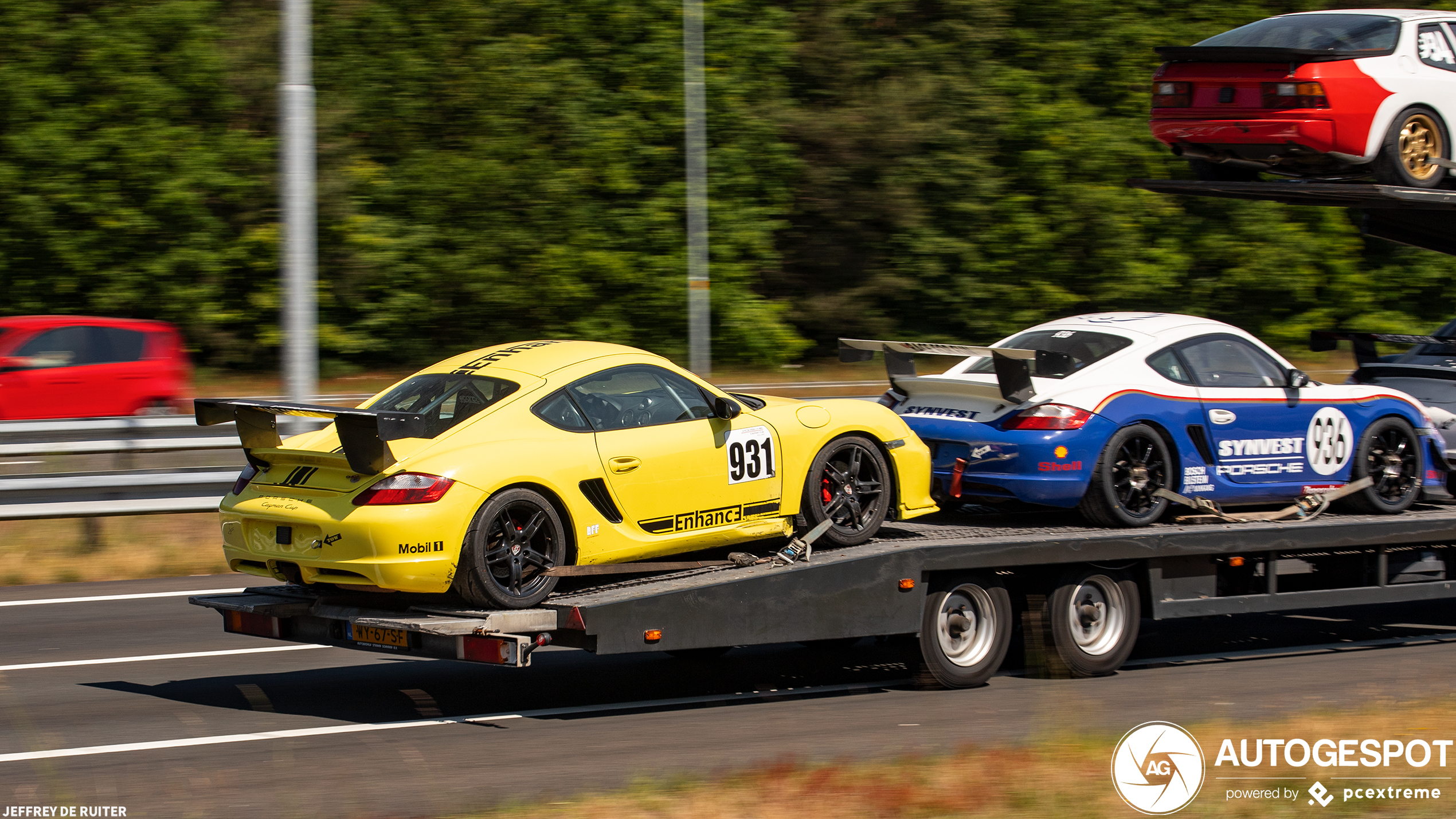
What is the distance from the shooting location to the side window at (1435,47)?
1145 cm

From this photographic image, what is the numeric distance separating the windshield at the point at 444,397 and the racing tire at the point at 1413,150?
7.11 meters

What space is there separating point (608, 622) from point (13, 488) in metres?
7.42

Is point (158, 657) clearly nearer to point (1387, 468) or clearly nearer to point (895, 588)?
point (895, 588)

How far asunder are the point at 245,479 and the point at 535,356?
5.67 ft

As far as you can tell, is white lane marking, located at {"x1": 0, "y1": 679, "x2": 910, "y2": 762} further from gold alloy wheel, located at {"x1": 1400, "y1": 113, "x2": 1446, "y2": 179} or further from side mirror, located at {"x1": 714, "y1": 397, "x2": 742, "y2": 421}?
gold alloy wheel, located at {"x1": 1400, "y1": 113, "x2": 1446, "y2": 179}

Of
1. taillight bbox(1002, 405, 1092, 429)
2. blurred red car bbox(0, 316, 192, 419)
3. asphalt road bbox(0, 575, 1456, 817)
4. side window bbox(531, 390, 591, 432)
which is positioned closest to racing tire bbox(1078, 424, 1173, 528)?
taillight bbox(1002, 405, 1092, 429)

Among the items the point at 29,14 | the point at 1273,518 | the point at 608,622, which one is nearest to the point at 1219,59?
the point at 1273,518

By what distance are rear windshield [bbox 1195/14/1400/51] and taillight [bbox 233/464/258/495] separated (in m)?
7.73

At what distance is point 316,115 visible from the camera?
26156 mm

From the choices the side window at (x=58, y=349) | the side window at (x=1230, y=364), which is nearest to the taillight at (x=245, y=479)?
the side window at (x=1230, y=364)

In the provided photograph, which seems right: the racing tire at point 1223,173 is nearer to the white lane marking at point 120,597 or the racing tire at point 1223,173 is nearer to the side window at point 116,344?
the white lane marking at point 120,597

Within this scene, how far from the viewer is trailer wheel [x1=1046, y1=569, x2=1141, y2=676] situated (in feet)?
29.8

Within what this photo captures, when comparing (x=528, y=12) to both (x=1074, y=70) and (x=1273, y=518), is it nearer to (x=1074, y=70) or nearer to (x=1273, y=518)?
(x=1074, y=70)

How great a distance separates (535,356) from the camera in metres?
8.28
